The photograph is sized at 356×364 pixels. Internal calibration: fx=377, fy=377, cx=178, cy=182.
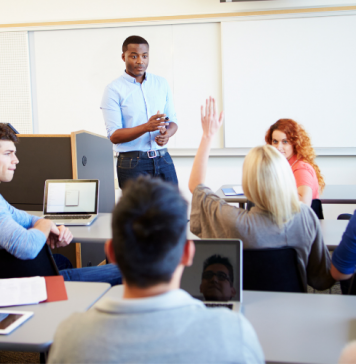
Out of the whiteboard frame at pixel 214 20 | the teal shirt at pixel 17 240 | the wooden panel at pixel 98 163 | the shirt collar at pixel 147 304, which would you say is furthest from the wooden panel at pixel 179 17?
the shirt collar at pixel 147 304

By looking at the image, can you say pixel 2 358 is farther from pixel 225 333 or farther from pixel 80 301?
pixel 225 333

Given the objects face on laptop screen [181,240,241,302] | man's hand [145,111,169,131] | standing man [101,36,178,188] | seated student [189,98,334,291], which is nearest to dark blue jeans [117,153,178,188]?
standing man [101,36,178,188]

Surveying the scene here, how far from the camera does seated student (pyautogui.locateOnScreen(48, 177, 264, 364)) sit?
0.56 m

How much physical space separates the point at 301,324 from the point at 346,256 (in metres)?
0.40

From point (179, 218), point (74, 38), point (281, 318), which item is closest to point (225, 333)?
point (179, 218)

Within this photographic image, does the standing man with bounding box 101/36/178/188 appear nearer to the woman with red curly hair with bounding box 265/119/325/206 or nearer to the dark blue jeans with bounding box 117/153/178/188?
the dark blue jeans with bounding box 117/153/178/188

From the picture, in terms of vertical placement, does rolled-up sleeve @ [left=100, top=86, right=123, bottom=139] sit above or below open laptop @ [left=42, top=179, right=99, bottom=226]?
above

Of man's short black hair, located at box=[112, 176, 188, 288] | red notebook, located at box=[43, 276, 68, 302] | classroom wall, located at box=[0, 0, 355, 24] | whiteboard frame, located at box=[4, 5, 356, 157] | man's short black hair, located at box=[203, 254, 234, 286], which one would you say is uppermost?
classroom wall, located at box=[0, 0, 355, 24]

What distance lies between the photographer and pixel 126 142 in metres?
2.73

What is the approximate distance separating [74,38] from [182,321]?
4.61 metres

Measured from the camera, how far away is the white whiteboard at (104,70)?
4348mm

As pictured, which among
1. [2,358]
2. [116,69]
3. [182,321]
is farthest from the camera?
[116,69]

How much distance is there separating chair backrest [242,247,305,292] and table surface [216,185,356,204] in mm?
1351

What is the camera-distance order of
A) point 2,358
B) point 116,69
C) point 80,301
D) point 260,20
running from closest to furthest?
point 80,301 < point 2,358 < point 260,20 < point 116,69
